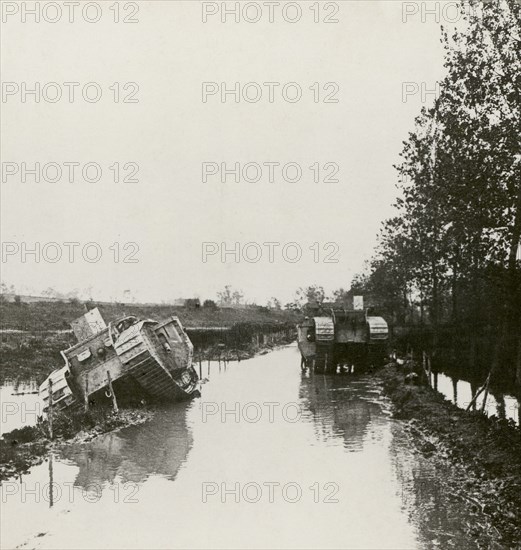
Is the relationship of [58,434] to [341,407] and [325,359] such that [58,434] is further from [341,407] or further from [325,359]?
[325,359]

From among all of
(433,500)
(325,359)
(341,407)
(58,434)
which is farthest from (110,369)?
(325,359)

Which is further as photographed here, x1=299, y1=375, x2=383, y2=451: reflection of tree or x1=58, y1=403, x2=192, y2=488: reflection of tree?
x1=299, y1=375, x2=383, y2=451: reflection of tree

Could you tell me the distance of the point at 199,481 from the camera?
13.2m

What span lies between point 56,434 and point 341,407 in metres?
9.04

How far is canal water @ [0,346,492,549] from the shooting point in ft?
32.9

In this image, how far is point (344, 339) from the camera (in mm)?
31766

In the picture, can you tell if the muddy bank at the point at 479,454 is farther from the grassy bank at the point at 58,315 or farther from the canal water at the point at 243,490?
the grassy bank at the point at 58,315

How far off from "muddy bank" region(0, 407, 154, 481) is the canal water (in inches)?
15.6

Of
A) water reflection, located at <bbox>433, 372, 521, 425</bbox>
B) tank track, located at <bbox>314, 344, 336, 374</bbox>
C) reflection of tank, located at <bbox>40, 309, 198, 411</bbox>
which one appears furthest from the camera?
tank track, located at <bbox>314, 344, 336, 374</bbox>

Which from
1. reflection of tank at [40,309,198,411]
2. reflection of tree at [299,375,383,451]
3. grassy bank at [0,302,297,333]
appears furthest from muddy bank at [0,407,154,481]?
grassy bank at [0,302,297,333]

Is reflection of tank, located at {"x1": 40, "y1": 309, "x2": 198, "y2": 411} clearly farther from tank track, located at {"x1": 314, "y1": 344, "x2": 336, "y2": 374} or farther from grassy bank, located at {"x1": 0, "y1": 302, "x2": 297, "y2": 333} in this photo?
grassy bank, located at {"x1": 0, "y1": 302, "x2": 297, "y2": 333}

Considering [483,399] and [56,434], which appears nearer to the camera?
[483,399]

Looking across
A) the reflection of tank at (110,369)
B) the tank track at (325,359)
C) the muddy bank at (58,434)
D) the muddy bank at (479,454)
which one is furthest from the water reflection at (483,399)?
the muddy bank at (58,434)

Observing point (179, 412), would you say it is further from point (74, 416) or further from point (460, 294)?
point (460, 294)
